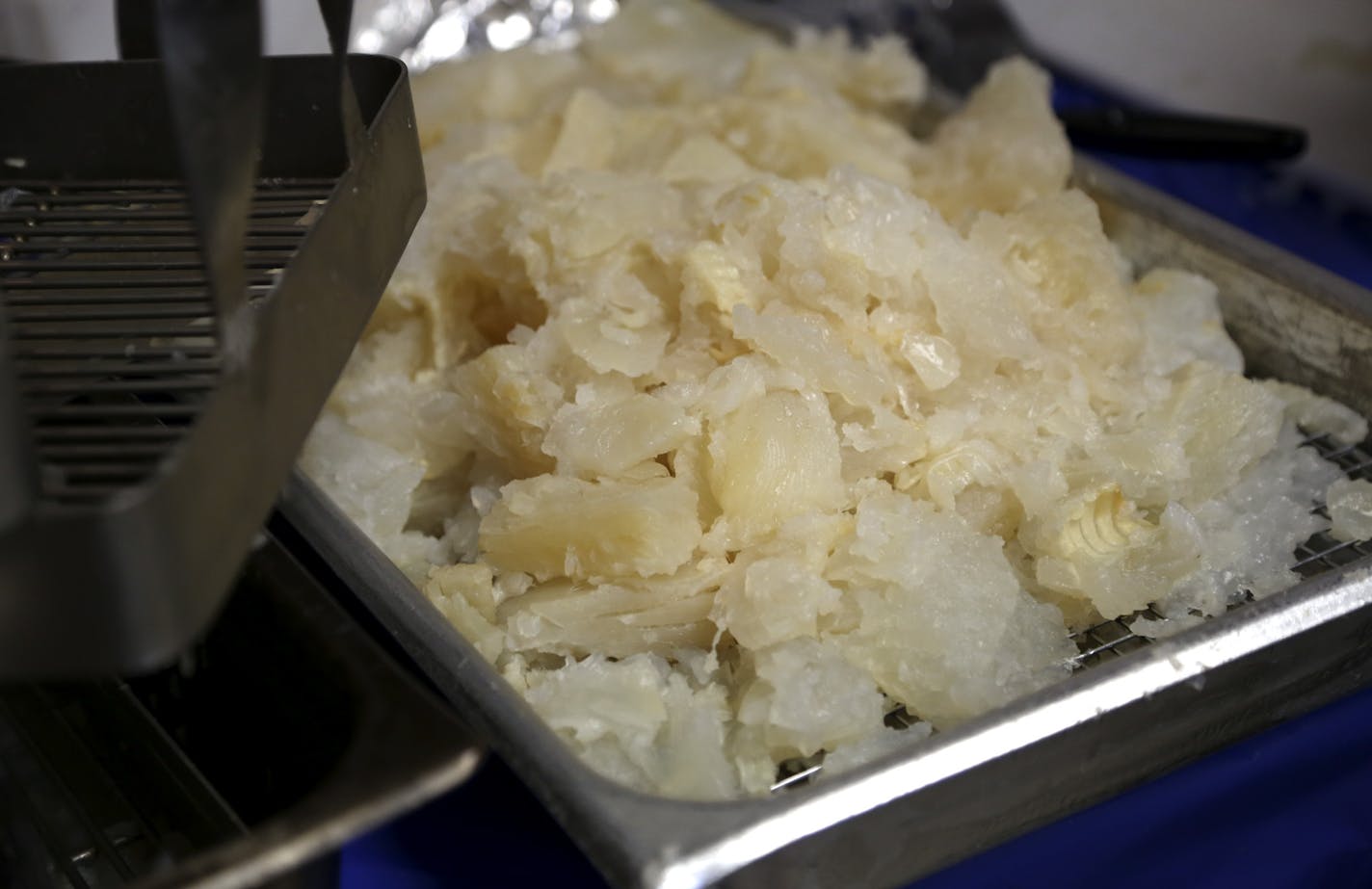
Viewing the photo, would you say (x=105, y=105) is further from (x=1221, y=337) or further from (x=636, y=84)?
(x=1221, y=337)

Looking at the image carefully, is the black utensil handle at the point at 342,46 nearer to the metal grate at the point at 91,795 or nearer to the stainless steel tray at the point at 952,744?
the stainless steel tray at the point at 952,744

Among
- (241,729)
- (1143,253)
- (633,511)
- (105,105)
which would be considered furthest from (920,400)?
(105,105)

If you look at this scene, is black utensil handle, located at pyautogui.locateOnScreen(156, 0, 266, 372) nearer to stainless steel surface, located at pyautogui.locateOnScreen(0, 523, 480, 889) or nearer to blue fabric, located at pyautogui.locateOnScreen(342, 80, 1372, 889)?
stainless steel surface, located at pyautogui.locateOnScreen(0, 523, 480, 889)

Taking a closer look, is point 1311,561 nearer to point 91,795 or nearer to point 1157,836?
point 1157,836

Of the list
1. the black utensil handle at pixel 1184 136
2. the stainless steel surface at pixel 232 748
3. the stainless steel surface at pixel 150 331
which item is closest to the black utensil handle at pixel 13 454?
the stainless steel surface at pixel 150 331

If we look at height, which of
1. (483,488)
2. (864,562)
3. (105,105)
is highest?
(105,105)

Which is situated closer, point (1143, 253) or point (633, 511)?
point (633, 511)

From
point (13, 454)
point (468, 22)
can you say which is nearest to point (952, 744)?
point (13, 454)
